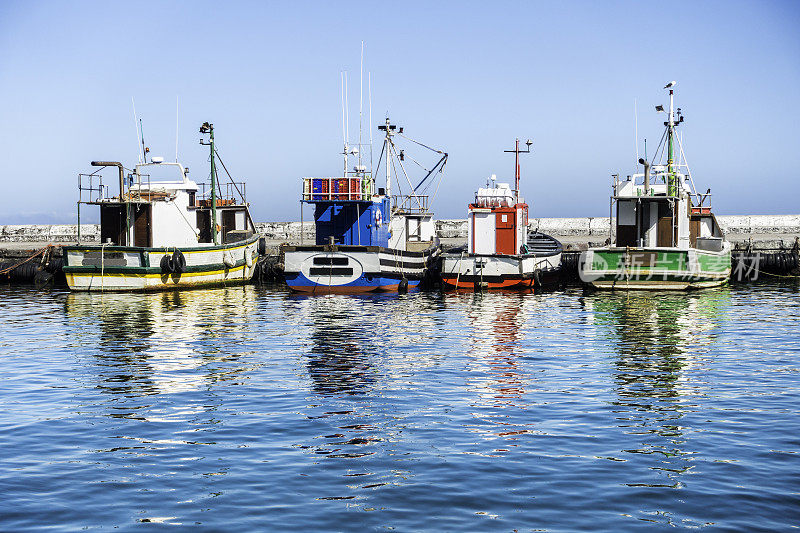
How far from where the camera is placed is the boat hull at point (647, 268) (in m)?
33.8

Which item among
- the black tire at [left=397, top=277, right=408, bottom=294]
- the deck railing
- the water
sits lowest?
the water

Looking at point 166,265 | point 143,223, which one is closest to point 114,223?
point 143,223

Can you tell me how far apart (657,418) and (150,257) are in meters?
26.6

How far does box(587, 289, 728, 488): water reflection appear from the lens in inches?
440

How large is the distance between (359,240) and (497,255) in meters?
6.19

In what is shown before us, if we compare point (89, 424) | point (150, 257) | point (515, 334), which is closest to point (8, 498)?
point (89, 424)

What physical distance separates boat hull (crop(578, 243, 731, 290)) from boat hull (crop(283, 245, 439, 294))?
8341 mm

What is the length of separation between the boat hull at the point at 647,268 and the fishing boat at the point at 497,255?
9.08 ft

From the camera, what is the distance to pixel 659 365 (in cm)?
1788

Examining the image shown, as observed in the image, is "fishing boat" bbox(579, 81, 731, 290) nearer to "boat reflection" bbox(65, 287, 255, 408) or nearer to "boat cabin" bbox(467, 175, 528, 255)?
"boat cabin" bbox(467, 175, 528, 255)

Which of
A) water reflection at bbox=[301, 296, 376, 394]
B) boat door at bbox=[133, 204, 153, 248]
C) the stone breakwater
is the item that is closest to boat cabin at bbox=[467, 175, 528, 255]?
water reflection at bbox=[301, 296, 376, 394]

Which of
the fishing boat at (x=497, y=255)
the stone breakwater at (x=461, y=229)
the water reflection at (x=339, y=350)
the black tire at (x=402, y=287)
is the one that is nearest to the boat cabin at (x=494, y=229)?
the fishing boat at (x=497, y=255)

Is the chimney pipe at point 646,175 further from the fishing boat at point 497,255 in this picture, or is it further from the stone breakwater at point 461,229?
the stone breakwater at point 461,229

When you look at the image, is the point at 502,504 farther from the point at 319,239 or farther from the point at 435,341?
the point at 319,239
